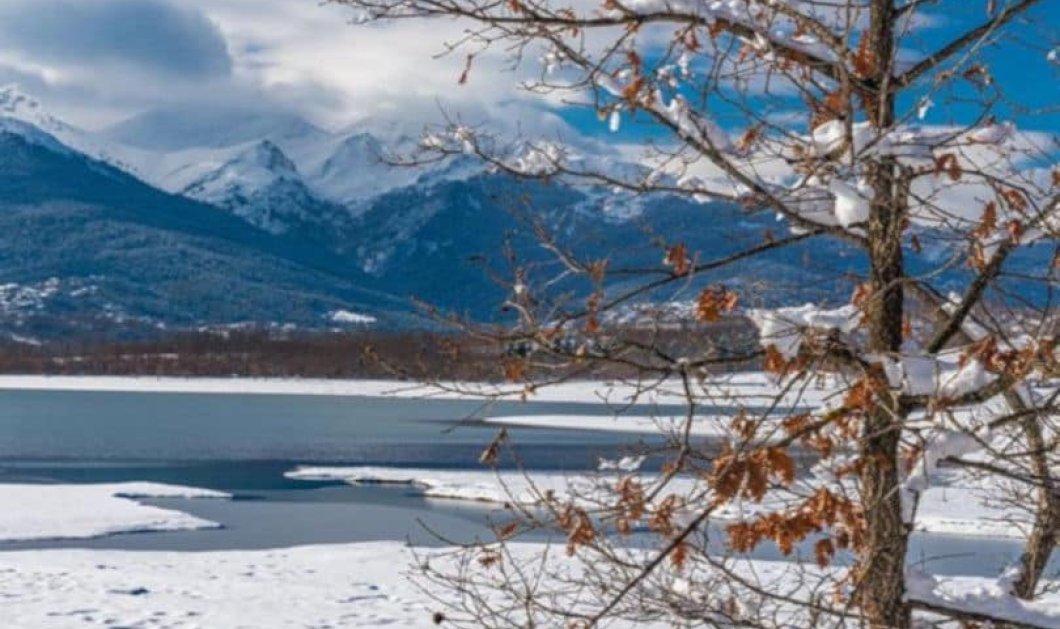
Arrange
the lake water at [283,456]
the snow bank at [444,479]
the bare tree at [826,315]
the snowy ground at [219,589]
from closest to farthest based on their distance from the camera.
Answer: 1. the bare tree at [826,315]
2. the snowy ground at [219,589]
3. the lake water at [283,456]
4. the snow bank at [444,479]

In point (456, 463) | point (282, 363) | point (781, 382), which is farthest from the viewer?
point (282, 363)

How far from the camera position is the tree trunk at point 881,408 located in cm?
366

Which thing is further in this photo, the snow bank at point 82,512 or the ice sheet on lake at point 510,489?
the ice sheet on lake at point 510,489

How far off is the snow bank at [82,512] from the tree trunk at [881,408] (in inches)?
742

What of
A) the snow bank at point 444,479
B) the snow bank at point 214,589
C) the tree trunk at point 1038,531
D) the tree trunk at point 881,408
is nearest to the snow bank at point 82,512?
the snow bank at point 214,589

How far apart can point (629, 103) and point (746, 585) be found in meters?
1.28

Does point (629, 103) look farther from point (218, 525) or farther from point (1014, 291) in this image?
point (218, 525)

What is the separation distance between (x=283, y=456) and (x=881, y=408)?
114 ft

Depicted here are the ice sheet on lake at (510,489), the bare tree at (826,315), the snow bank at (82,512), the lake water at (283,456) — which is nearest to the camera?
the bare tree at (826,315)

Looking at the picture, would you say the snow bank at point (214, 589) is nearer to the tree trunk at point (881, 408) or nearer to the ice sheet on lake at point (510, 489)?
the ice sheet on lake at point (510, 489)

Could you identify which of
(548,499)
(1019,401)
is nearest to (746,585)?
(548,499)

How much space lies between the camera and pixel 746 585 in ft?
12.5

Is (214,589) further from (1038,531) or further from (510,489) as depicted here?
(510,489)

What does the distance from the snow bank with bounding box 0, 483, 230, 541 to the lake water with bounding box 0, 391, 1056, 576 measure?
57cm
